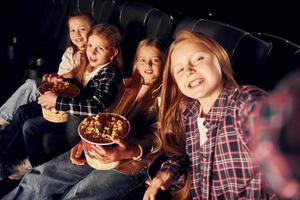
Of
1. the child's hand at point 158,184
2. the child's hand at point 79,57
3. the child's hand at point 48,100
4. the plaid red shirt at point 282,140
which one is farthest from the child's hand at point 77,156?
the plaid red shirt at point 282,140

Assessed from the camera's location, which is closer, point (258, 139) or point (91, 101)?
point (258, 139)

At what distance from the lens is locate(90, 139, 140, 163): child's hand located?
1336 millimetres

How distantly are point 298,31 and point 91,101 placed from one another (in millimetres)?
1777

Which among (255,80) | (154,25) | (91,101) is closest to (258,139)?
(255,80)

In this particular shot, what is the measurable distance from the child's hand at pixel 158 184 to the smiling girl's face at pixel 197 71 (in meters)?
0.34

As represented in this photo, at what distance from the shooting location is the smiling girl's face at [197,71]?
50.4 inches

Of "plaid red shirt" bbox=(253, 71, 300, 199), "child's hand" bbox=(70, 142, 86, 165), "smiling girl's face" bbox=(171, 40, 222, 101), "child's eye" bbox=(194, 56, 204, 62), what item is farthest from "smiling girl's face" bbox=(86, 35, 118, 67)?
"plaid red shirt" bbox=(253, 71, 300, 199)

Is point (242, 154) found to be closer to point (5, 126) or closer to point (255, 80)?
point (255, 80)

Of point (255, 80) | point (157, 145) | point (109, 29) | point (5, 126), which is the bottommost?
point (5, 126)

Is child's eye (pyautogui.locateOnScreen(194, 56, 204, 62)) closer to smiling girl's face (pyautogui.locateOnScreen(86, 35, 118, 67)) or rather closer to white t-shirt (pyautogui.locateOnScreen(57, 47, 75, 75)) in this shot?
smiling girl's face (pyautogui.locateOnScreen(86, 35, 118, 67))

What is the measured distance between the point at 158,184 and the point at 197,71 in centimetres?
47

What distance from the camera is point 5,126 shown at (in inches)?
93.0

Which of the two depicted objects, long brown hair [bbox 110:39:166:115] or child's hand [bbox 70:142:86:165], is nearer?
child's hand [bbox 70:142:86:165]

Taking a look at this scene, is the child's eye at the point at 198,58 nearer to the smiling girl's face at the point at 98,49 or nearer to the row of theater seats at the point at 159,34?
the row of theater seats at the point at 159,34
